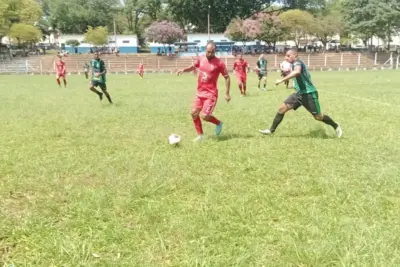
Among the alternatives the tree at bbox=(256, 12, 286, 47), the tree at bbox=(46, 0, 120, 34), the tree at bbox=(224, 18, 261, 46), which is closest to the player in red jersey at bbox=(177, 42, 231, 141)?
the tree at bbox=(224, 18, 261, 46)

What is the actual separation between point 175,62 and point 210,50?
166 feet

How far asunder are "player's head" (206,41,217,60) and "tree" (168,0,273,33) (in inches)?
2341

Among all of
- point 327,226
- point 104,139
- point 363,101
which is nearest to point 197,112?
point 104,139

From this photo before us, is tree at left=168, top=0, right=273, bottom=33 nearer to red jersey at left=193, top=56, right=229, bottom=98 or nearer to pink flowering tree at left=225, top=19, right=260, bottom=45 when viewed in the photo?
pink flowering tree at left=225, top=19, right=260, bottom=45

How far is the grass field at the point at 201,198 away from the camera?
379cm

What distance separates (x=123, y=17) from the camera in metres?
88.4

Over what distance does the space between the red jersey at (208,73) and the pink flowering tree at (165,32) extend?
58.9m

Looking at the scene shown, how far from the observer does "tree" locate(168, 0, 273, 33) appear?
218ft

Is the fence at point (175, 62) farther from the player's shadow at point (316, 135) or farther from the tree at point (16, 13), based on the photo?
the player's shadow at point (316, 135)

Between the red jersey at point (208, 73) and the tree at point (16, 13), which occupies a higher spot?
the tree at point (16, 13)

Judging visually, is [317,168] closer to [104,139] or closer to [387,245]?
[387,245]

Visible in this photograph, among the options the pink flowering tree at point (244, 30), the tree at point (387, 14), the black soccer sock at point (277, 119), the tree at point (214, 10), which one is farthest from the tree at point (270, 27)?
the black soccer sock at point (277, 119)

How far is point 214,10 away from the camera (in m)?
68.2

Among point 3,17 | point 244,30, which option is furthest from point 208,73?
point 3,17
